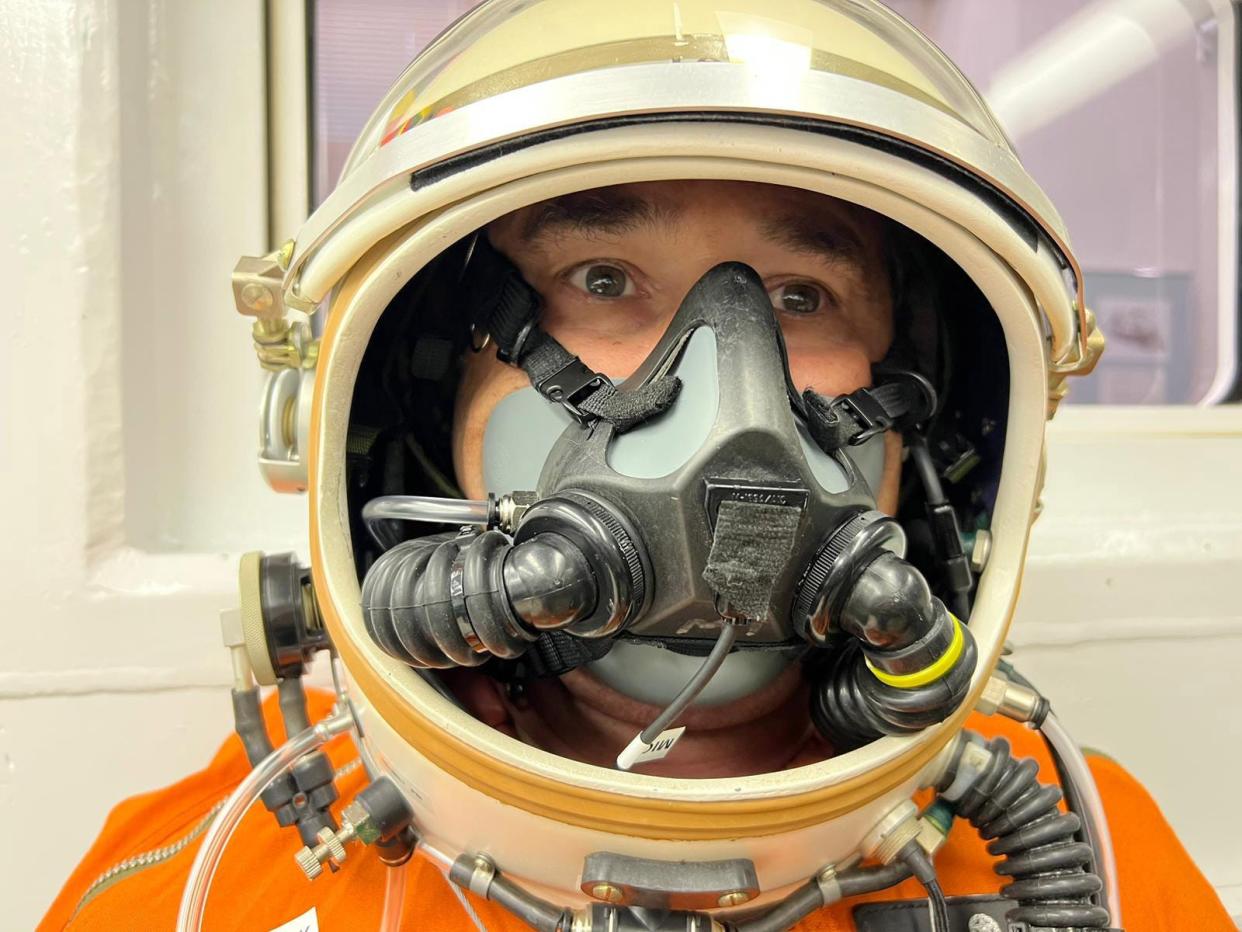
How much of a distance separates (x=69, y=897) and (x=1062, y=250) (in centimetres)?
134

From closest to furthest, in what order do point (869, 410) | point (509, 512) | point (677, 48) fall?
point (677, 48)
point (509, 512)
point (869, 410)

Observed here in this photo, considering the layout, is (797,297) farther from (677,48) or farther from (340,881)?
(340,881)

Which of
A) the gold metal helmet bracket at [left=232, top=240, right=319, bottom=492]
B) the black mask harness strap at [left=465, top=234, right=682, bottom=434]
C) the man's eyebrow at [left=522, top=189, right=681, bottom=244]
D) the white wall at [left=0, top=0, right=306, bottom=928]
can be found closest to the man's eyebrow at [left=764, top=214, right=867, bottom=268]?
the man's eyebrow at [left=522, top=189, right=681, bottom=244]

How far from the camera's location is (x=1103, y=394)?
2074 mm

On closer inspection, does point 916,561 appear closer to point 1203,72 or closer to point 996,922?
point 996,922

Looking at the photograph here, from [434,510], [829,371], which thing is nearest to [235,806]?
[434,510]

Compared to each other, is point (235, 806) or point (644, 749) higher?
point (644, 749)

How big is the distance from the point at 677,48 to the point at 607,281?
0.89 feet

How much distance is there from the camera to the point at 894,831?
78 centimetres

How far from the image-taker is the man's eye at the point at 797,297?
3.02 feet

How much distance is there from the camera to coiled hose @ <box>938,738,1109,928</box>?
31.7 inches

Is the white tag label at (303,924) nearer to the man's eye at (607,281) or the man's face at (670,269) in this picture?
the man's face at (670,269)

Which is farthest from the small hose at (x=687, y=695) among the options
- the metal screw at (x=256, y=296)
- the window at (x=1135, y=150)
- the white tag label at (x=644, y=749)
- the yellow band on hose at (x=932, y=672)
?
the window at (x=1135, y=150)

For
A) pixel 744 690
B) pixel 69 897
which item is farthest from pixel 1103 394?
pixel 69 897
